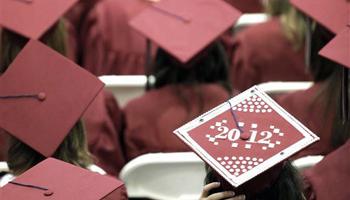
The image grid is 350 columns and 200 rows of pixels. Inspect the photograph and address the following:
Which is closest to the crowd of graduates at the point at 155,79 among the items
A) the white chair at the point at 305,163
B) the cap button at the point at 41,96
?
the cap button at the point at 41,96

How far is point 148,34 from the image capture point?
297cm

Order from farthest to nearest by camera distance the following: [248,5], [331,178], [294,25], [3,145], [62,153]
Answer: [248,5] < [294,25] < [3,145] < [62,153] < [331,178]

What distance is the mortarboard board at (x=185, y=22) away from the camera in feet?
9.59

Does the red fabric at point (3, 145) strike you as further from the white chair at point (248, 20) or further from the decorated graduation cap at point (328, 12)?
the white chair at point (248, 20)

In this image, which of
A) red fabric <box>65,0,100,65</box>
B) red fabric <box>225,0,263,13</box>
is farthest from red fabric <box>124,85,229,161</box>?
red fabric <box>225,0,263,13</box>

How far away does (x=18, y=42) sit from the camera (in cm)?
279

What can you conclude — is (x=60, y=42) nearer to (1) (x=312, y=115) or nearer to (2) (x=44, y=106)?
(2) (x=44, y=106)

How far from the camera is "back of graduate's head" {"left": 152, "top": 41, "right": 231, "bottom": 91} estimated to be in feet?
9.50

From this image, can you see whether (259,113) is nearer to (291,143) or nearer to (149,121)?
(291,143)

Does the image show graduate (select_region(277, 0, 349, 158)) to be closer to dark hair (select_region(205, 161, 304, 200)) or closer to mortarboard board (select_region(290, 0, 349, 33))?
mortarboard board (select_region(290, 0, 349, 33))

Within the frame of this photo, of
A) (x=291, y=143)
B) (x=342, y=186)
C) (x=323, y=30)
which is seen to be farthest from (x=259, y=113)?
(x=323, y=30)

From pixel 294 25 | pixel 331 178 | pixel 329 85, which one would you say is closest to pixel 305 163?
pixel 331 178

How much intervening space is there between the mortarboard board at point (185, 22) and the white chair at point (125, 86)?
0.77 feet

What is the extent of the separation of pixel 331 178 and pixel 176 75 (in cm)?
81
